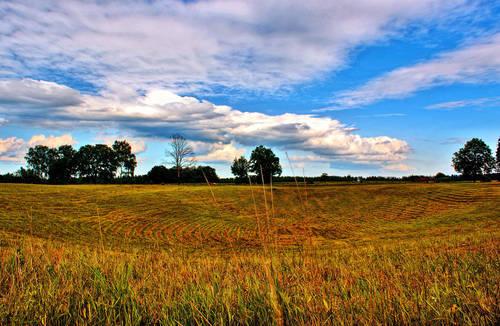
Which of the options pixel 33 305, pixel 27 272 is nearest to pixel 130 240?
pixel 27 272

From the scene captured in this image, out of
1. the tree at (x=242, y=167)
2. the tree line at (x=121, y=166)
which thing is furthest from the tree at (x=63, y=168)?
the tree at (x=242, y=167)

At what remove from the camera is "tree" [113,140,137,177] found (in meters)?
117

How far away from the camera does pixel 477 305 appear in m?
2.62

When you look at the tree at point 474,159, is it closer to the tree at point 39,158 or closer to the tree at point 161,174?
the tree at point 161,174

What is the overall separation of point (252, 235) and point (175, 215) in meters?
8.25

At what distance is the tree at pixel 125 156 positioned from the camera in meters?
117

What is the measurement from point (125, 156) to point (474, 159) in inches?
4162

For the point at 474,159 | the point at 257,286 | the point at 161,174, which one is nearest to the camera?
the point at 257,286

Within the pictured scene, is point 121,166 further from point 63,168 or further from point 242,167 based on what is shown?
point 242,167

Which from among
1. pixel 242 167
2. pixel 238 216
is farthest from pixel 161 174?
pixel 242 167

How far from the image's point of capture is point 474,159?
9188 cm

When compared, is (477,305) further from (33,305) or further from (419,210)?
(419,210)

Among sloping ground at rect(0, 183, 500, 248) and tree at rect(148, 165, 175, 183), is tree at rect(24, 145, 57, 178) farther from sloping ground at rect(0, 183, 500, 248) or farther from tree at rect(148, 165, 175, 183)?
sloping ground at rect(0, 183, 500, 248)

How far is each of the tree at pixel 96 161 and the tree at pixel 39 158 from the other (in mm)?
24866
